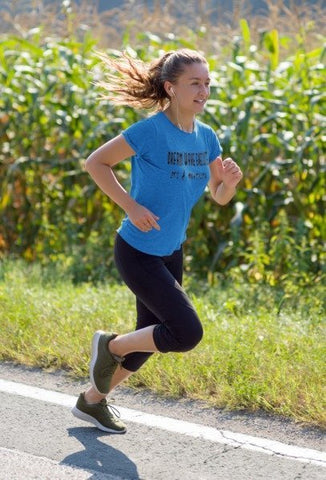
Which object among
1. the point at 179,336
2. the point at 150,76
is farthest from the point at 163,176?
the point at 179,336

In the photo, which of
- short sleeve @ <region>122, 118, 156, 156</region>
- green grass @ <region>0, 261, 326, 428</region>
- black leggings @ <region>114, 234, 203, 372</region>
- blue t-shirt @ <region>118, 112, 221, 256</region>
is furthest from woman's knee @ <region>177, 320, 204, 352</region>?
short sleeve @ <region>122, 118, 156, 156</region>

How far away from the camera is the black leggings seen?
158 inches

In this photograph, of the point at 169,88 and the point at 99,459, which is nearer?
the point at 99,459

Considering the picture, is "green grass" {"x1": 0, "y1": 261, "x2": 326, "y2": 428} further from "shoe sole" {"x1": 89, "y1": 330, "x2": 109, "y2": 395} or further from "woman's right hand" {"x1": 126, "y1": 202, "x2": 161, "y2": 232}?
"woman's right hand" {"x1": 126, "y1": 202, "x2": 161, "y2": 232}

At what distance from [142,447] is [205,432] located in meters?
0.28

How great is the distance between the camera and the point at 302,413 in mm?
4340

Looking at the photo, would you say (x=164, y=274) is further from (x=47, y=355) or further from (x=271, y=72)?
(x=271, y=72)

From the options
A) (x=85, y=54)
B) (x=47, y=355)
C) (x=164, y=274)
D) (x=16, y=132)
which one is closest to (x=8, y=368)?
(x=47, y=355)

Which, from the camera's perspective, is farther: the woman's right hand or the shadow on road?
the woman's right hand

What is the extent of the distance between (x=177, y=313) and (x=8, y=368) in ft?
4.67

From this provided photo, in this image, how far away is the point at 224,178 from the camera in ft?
13.9

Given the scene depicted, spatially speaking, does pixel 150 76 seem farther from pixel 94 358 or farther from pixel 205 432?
pixel 205 432

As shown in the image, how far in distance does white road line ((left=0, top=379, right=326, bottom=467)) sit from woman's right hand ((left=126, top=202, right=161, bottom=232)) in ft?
2.76

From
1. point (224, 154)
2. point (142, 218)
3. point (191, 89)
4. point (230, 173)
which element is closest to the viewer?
point (142, 218)
